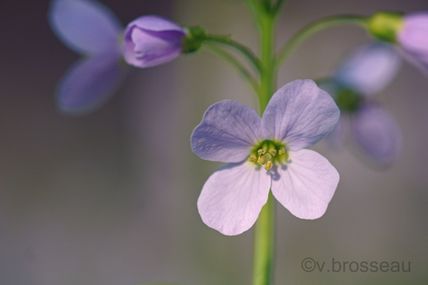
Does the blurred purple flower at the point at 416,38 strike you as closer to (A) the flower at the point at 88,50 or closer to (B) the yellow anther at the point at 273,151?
(B) the yellow anther at the point at 273,151

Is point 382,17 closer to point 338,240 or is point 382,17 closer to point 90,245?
point 338,240

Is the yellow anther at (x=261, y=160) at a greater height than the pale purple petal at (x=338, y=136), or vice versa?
the pale purple petal at (x=338, y=136)

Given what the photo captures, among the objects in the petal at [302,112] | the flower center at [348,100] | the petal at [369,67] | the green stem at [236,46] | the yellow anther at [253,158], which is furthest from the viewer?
the petal at [369,67]

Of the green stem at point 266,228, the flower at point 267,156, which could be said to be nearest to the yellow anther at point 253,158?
the flower at point 267,156

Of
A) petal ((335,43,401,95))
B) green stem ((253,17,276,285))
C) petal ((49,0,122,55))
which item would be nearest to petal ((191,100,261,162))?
green stem ((253,17,276,285))

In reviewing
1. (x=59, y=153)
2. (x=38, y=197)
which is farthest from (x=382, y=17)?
(x=59, y=153)

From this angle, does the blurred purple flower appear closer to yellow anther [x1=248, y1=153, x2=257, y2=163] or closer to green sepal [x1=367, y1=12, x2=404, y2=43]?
green sepal [x1=367, y1=12, x2=404, y2=43]

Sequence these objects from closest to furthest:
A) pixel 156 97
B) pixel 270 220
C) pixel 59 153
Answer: pixel 270 220 → pixel 59 153 → pixel 156 97

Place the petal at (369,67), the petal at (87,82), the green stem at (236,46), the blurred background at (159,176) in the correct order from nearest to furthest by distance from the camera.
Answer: the green stem at (236,46)
the petal at (87,82)
the petal at (369,67)
the blurred background at (159,176)
